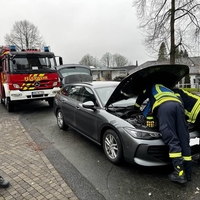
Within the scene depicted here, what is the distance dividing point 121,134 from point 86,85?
2.02 meters

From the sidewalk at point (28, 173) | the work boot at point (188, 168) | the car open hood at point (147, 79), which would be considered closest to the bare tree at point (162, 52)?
the car open hood at point (147, 79)

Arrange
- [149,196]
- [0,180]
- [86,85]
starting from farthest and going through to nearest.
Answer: [86,85], [0,180], [149,196]

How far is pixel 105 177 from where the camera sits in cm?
333

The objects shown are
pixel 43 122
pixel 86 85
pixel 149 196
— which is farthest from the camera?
pixel 43 122

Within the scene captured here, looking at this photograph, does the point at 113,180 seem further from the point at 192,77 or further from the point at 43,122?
the point at 192,77

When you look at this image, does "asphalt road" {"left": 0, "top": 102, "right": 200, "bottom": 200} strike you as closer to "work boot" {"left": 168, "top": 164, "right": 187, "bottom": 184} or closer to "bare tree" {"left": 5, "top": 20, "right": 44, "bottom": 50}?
"work boot" {"left": 168, "top": 164, "right": 187, "bottom": 184}

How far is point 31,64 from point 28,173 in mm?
5948

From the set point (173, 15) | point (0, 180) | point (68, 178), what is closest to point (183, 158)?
point (68, 178)

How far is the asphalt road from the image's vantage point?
2857 mm

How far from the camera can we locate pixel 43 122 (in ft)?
23.6

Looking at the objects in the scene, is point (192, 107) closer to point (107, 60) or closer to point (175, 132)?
point (175, 132)

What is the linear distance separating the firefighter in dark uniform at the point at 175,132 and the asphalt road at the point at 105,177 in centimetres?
21

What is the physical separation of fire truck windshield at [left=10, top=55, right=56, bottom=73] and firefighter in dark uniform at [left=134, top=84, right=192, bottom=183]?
21.4 feet

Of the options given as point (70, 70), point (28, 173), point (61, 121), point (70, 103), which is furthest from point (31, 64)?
point (28, 173)
